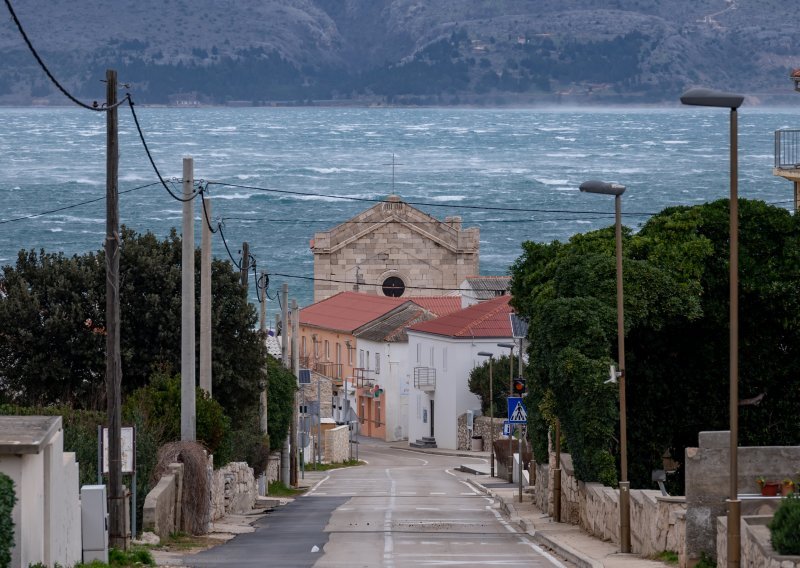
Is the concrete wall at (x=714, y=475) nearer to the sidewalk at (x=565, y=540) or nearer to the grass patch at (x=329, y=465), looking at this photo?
the sidewalk at (x=565, y=540)

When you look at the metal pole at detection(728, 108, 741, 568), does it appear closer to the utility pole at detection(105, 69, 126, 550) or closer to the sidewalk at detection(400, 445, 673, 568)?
the sidewalk at detection(400, 445, 673, 568)

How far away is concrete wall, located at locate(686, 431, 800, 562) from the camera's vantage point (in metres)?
21.4

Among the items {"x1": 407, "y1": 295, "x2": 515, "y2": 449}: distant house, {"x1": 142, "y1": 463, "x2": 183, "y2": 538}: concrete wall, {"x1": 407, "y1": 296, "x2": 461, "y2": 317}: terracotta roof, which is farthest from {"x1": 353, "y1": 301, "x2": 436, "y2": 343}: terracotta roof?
{"x1": 142, "y1": 463, "x2": 183, "y2": 538}: concrete wall

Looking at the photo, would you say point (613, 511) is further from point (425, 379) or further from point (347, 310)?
point (347, 310)

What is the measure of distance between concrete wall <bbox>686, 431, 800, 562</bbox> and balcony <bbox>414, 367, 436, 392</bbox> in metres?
71.6

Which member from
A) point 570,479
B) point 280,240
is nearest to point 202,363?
point 570,479

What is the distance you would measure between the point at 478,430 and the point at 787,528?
6969 cm

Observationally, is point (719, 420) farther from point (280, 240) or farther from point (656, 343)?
point (280, 240)

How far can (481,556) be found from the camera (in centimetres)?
2598

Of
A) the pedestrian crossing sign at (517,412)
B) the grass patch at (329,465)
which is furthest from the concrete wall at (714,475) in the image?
the grass patch at (329,465)

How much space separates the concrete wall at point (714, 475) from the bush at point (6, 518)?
893 cm

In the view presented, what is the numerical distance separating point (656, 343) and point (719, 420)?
Result: 93.2 inches

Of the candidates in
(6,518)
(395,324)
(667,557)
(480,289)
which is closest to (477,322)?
(395,324)

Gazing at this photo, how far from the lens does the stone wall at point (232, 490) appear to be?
119ft
